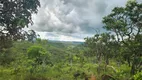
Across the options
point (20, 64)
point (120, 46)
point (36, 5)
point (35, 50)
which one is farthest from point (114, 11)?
point (35, 50)

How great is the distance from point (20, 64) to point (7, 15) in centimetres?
3045

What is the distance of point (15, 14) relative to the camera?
10766 mm

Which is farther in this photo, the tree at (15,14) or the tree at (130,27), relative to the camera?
the tree at (130,27)

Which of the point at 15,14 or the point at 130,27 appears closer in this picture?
the point at 15,14

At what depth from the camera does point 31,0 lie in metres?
10.6

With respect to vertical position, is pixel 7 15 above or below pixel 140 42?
above

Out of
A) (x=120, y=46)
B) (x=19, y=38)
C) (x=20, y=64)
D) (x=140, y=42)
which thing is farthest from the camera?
(x=20, y=64)

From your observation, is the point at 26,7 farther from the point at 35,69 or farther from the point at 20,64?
the point at 20,64

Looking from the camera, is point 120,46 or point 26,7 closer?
point 26,7

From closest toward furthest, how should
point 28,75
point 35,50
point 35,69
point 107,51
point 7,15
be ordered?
point 7,15 → point 28,75 → point 35,69 → point 107,51 → point 35,50

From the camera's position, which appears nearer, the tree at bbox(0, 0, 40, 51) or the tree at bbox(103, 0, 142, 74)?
the tree at bbox(0, 0, 40, 51)

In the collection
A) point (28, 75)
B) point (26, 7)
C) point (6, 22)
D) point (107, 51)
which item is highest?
point (26, 7)

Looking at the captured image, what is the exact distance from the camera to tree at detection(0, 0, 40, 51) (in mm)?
10500

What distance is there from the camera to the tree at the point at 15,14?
34.4 ft
